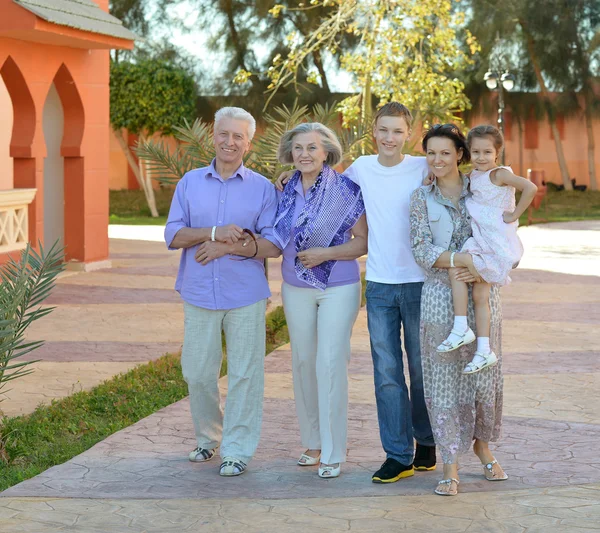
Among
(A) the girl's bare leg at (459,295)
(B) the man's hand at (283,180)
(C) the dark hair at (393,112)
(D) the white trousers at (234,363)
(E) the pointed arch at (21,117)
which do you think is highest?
(E) the pointed arch at (21,117)

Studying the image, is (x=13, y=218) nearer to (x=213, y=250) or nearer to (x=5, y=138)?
(x=5, y=138)

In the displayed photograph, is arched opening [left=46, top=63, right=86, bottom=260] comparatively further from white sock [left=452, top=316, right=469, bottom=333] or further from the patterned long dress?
white sock [left=452, top=316, right=469, bottom=333]

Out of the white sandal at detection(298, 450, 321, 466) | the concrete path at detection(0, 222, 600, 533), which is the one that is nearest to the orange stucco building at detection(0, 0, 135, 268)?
the concrete path at detection(0, 222, 600, 533)

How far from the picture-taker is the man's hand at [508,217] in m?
5.17

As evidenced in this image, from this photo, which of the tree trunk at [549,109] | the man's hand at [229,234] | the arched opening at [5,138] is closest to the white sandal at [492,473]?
the man's hand at [229,234]

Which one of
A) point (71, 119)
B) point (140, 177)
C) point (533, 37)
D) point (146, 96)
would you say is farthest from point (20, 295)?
point (533, 37)

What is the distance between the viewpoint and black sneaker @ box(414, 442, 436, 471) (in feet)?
18.4

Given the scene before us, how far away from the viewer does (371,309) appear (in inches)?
212

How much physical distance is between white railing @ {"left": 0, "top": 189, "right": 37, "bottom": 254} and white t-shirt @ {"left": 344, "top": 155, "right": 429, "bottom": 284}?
7.77 metres

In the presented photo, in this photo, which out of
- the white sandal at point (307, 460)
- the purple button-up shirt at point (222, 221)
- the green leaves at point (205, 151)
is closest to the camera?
the purple button-up shirt at point (222, 221)

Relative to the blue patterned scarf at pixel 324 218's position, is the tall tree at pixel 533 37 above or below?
above

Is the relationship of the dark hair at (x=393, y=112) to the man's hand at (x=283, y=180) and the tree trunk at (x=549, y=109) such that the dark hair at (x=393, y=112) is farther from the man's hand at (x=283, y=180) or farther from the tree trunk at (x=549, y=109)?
the tree trunk at (x=549, y=109)

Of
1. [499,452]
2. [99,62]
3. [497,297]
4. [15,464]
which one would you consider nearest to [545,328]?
[499,452]

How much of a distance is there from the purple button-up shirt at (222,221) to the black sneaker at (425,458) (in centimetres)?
121
